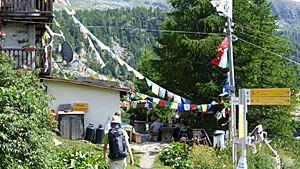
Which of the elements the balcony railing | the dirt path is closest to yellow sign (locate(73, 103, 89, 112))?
the dirt path

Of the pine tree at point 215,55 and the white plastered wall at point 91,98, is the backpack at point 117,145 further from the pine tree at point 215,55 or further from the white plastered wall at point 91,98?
the pine tree at point 215,55

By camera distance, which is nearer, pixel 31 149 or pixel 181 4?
pixel 31 149

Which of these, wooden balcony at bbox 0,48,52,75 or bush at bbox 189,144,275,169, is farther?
wooden balcony at bbox 0,48,52,75

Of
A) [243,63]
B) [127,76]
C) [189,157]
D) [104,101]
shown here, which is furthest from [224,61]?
[127,76]

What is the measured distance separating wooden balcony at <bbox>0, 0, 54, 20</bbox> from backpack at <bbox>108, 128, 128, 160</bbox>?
8.86m

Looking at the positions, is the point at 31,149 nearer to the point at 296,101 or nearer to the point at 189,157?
the point at 189,157

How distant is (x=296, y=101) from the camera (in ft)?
70.1

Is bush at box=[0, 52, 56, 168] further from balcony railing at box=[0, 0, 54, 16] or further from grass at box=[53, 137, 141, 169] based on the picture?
balcony railing at box=[0, 0, 54, 16]

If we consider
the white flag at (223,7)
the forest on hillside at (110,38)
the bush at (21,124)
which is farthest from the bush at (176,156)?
the forest on hillside at (110,38)

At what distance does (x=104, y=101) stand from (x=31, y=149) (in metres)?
9.01

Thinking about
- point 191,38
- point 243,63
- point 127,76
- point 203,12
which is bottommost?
point 127,76

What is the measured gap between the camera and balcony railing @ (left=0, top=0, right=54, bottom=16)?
15000mm

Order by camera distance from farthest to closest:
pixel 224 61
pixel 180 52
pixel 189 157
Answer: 1. pixel 180 52
2. pixel 224 61
3. pixel 189 157

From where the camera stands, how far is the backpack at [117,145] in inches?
302
